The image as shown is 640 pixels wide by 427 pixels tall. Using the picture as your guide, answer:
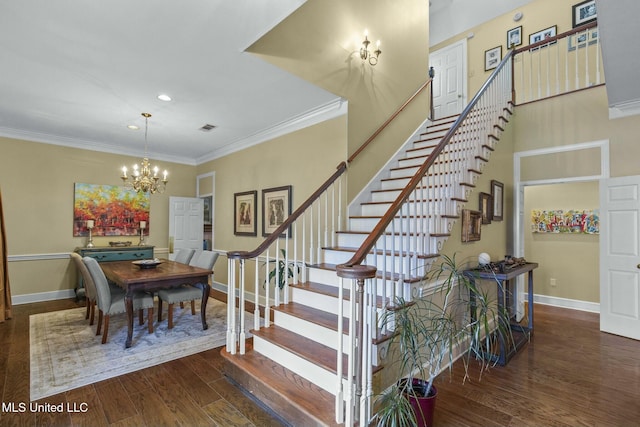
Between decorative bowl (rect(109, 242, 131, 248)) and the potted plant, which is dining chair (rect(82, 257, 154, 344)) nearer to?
decorative bowl (rect(109, 242, 131, 248))

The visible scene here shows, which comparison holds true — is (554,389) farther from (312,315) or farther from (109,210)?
(109,210)

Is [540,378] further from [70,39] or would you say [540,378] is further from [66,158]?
[66,158]

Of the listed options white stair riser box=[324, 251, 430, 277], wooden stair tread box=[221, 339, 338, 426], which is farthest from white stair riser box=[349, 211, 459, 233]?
wooden stair tread box=[221, 339, 338, 426]

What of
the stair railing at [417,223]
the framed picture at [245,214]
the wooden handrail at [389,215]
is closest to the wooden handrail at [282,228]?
the stair railing at [417,223]

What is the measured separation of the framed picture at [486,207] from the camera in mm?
3536

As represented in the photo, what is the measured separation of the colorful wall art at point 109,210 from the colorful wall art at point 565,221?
24.3 feet

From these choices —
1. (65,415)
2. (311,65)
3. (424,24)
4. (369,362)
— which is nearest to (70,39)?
(311,65)

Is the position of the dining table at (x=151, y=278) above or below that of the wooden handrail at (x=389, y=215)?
below

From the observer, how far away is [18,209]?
495 centimetres

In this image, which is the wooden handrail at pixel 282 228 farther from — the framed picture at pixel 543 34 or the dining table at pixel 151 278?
the framed picture at pixel 543 34

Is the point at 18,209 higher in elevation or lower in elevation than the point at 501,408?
higher

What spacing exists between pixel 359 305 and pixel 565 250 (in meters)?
5.16

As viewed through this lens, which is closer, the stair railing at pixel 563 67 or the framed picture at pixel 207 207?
the stair railing at pixel 563 67

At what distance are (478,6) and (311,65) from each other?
15.7ft
